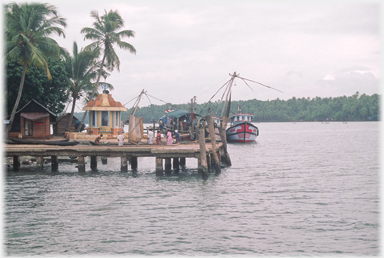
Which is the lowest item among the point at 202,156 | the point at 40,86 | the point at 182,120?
the point at 202,156

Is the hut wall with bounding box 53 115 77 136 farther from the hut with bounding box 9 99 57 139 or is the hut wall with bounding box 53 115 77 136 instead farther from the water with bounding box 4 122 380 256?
the water with bounding box 4 122 380 256

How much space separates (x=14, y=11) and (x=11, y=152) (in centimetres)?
1368

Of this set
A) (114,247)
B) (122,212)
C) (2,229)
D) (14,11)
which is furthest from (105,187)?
(14,11)

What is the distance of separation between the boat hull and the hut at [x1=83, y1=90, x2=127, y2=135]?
93.1ft

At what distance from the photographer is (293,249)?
38.2 ft

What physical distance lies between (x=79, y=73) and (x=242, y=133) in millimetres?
26315

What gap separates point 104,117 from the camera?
31703 mm

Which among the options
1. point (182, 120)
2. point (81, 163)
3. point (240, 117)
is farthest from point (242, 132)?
point (81, 163)

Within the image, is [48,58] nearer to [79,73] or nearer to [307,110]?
[79,73]

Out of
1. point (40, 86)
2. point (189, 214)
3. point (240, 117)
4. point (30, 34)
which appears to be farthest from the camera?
point (240, 117)

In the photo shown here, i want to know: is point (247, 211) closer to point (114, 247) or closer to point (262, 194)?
point (262, 194)

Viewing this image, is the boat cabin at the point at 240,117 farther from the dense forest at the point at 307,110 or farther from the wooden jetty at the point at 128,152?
the dense forest at the point at 307,110

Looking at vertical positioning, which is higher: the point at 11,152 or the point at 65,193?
the point at 11,152

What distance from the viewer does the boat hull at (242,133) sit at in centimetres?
5728
